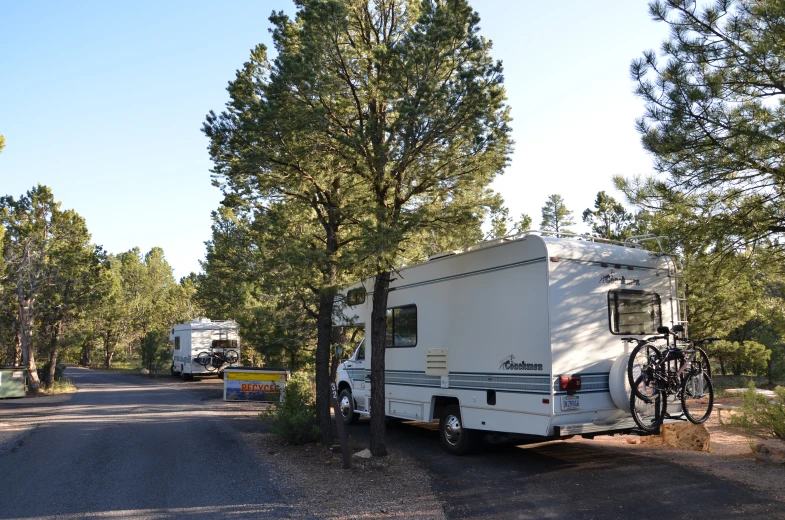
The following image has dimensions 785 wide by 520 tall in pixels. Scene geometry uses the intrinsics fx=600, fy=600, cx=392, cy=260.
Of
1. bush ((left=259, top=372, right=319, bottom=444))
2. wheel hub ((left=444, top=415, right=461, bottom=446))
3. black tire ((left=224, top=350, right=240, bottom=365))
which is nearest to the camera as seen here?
wheel hub ((left=444, top=415, right=461, bottom=446))

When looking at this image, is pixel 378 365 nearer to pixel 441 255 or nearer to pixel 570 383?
pixel 441 255

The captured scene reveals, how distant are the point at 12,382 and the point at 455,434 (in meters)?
19.3

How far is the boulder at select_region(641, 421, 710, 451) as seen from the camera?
339 inches

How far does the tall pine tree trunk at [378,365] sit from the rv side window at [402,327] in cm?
111

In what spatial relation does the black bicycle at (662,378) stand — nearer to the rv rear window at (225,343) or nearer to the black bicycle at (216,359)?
the black bicycle at (216,359)

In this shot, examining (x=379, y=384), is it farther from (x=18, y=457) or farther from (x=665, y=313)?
(x=18, y=457)

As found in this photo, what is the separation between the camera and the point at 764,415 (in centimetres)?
874

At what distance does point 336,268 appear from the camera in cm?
888

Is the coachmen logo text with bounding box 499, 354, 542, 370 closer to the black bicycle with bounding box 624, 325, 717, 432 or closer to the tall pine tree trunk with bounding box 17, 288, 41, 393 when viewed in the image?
the black bicycle with bounding box 624, 325, 717, 432

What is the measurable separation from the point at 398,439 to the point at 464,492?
3.95 metres

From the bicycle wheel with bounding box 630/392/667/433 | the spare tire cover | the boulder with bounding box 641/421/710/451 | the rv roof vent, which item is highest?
the rv roof vent

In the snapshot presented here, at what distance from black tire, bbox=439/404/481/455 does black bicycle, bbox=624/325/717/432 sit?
96.0 inches

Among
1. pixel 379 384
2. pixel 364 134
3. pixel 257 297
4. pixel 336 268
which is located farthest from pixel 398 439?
pixel 257 297

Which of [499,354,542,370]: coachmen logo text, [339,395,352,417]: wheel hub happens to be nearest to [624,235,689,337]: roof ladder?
[499,354,542,370]: coachmen logo text
